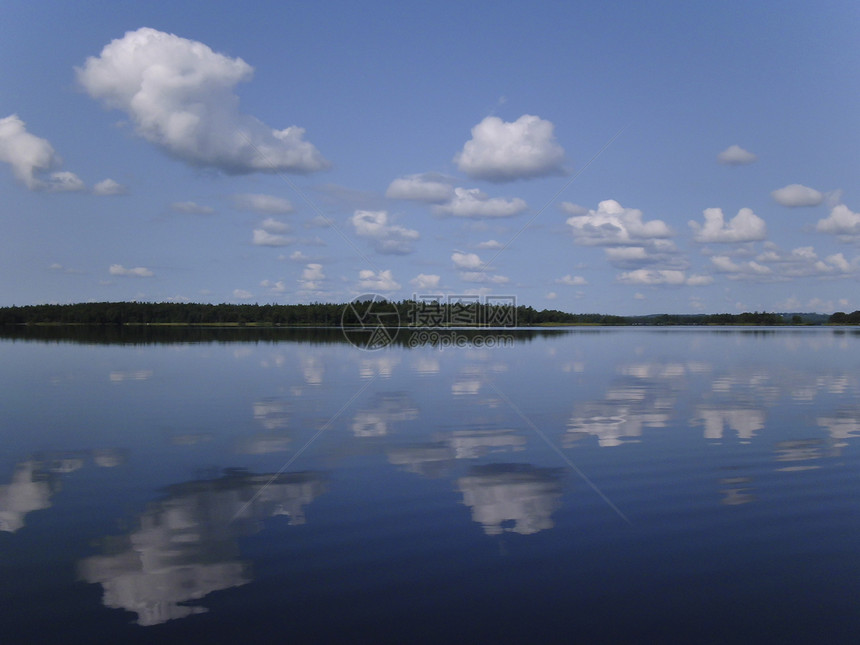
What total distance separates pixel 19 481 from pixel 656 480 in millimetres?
12832

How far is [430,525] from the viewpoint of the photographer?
33.8 feet

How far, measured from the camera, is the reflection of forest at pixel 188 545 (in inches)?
309

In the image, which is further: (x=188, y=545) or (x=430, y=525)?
(x=430, y=525)

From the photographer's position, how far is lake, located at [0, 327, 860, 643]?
7297 mm

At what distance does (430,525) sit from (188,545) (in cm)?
361

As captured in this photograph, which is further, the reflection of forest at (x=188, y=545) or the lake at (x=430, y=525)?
the reflection of forest at (x=188, y=545)

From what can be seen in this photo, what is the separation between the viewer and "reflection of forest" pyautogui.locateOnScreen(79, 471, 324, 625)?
25.7 feet

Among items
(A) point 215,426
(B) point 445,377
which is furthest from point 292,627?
(B) point 445,377

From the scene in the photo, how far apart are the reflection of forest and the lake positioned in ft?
0.15

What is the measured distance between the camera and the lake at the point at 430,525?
7297mm

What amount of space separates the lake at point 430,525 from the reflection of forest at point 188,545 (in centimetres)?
5

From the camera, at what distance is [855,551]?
30.1ft

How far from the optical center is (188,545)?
941 cm

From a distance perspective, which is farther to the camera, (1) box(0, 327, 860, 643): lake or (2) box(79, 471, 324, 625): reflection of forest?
(2) box(79, 471, 324, 625): reflection of forest
